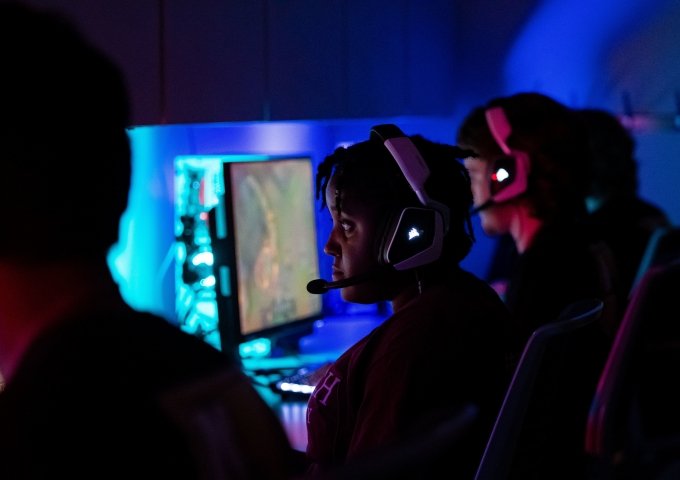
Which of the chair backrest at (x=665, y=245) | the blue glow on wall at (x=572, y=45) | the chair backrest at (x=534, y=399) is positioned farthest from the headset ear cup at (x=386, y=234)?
the blue glow on wall at (x=572, y=45)

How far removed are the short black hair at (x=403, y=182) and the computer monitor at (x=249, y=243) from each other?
2.12 feet

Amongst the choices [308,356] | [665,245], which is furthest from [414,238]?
[665,245]

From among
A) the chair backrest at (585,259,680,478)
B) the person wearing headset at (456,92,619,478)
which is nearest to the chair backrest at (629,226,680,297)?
the chair backrest at (585,259,680,478)

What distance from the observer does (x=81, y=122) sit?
2.56 ft

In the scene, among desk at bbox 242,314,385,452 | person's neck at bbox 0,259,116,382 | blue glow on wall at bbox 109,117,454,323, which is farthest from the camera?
blue glow on wall at bbox 109,117,454,323

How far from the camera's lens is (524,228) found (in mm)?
2492

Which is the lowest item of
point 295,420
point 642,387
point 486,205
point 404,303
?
point 642,387

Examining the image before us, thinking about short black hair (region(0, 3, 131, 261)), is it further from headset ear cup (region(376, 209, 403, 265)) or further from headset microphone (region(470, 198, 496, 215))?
headset microphone (region(470, 198, 496, 215))

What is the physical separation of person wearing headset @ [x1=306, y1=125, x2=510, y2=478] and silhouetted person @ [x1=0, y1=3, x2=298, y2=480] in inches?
23.7

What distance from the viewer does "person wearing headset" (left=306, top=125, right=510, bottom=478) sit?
4.49 feet

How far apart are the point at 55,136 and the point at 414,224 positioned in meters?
0.90

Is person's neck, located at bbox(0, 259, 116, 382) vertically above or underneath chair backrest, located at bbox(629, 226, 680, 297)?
above

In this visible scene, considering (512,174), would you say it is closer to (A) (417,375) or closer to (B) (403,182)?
(B) (403,182)

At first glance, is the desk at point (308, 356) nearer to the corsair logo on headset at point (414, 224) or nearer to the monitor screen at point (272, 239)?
the monitor screen at point (272, 239)
